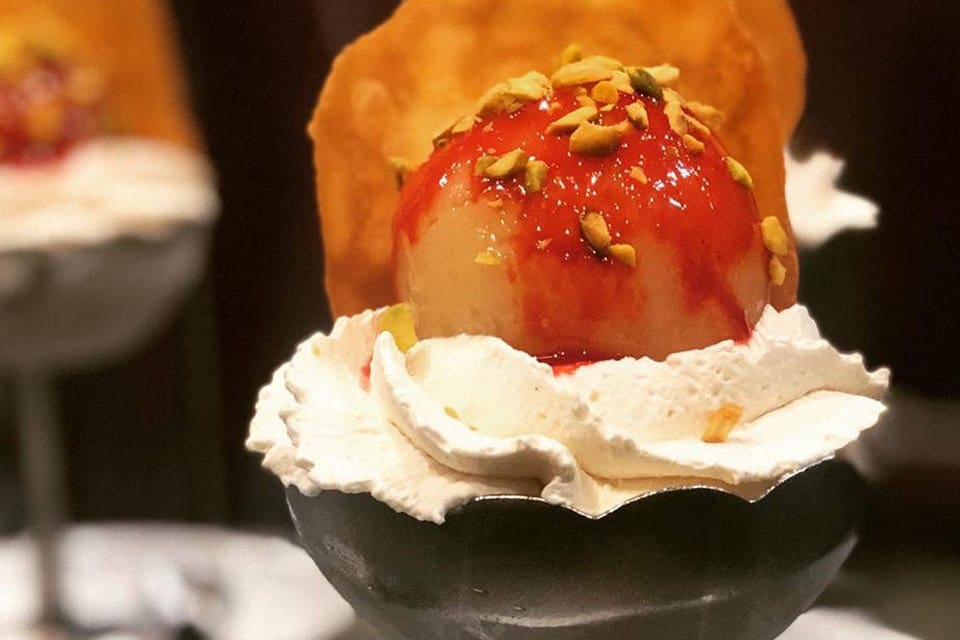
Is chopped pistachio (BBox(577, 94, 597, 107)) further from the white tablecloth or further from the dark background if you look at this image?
the white tablecloth

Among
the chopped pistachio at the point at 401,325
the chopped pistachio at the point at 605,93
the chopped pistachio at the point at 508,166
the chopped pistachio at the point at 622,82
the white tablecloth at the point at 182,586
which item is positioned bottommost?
the white tablecloth at the point at 182,586

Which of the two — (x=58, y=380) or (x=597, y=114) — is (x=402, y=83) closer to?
(x=597, y=114)

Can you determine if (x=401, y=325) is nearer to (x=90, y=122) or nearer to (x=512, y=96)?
(x=512, y=96)

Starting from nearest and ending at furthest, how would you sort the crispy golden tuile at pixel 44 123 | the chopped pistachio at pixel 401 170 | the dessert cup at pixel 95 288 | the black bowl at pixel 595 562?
1. the black bowl at pixel 595 562
2. the chopped pistachio at pixel 401 170
3. the dessert cup at pixel 95 288
4. the crispy golden tuile at pixel 44 123

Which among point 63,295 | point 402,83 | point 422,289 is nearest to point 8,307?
point 63,295

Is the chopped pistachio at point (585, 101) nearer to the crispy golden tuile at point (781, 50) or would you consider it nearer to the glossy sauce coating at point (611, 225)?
the glossy sauce coating at point (611, 225)

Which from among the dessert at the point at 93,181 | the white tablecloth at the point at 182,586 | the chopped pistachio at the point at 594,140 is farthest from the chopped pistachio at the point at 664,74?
the dessert at the point at 93,181

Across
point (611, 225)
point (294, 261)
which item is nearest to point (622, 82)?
point (611, 225)
